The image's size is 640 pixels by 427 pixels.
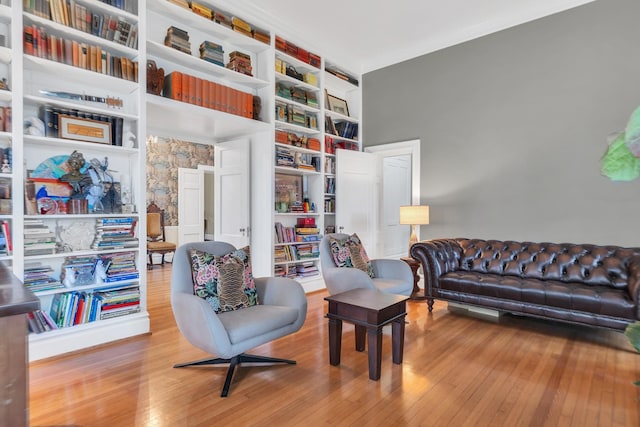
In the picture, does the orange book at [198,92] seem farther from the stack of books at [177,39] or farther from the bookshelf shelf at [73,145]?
the bookshelf shelf at [73,145]

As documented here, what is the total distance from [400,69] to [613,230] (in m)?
3.40

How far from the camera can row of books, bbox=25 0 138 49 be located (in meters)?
2.70

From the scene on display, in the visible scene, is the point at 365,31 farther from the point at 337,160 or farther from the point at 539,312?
the point at 539,312

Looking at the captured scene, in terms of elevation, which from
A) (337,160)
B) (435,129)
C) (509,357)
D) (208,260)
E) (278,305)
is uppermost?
(435,129)

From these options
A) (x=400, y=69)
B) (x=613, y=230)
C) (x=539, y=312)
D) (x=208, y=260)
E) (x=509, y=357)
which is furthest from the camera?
(x=400, y=69)

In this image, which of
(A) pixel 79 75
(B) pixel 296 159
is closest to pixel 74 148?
(A) pixel 79 75

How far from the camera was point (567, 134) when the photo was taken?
391 centimetres

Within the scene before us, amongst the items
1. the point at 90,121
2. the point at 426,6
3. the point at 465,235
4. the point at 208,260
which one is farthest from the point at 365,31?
the point at 208,260

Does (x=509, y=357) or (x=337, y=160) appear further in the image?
(x=337, y=160)

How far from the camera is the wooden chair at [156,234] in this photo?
652 cm

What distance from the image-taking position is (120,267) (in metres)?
3.09

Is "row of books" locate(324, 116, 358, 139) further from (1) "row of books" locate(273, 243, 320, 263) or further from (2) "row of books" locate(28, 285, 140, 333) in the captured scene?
(2) "row of books" locate(28, 285, 140, 333)

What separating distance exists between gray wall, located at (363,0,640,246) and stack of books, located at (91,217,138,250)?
3.68 metres

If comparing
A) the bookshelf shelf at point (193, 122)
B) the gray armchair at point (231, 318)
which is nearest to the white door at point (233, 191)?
the bookshelf shelf at point (193, 122)
